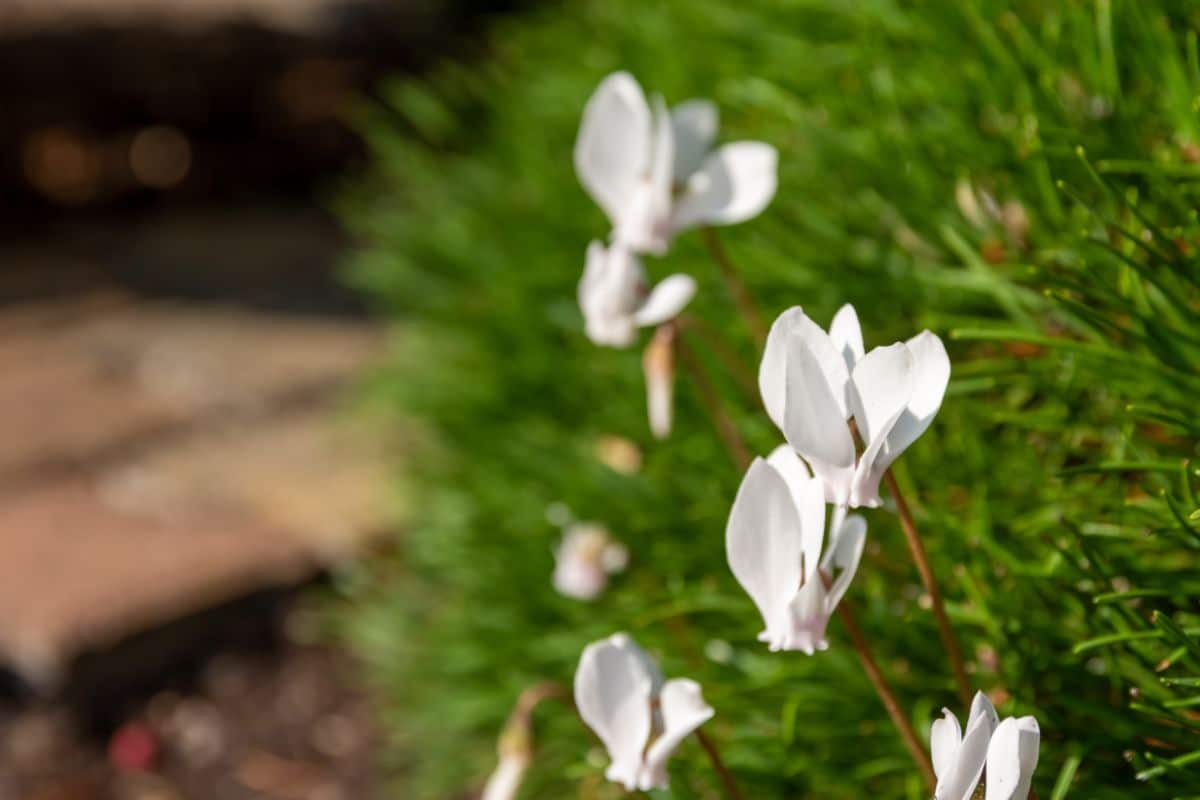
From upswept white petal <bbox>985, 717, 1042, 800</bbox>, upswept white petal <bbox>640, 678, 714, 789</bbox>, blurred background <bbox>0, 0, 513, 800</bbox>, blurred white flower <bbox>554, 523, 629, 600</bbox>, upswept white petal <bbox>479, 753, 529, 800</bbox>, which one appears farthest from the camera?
blurred background <bbox>0, 0, 513, 800</bbox>

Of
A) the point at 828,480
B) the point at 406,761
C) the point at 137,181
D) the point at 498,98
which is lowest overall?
the point at 137,181

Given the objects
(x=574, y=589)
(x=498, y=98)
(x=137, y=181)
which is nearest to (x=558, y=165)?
(x=498, y=98)

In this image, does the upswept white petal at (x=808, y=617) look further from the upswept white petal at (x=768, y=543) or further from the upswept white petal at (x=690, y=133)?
the upswept white petal at (x=690, y=133)

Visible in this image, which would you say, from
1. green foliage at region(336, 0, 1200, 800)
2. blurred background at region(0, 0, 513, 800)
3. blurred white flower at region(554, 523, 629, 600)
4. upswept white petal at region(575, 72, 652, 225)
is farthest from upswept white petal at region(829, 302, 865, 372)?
blurred background at region(0, 0, 513, 800)

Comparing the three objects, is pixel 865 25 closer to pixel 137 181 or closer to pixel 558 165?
pixel 558 165

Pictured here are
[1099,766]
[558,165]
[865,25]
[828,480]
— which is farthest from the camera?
[558,165]

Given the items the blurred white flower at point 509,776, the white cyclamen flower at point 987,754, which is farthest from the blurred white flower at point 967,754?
the blurred white flower at point 509,776

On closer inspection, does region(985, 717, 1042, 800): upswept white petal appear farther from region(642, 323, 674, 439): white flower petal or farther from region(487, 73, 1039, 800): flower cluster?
region(642, 323, 674, 439): white flower petal
